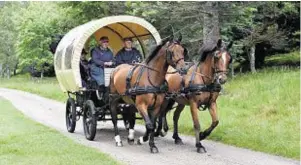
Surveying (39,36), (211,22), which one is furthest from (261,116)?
(39,36)

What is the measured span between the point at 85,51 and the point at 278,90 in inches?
250

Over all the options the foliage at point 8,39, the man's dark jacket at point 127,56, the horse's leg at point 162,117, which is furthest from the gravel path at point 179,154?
the foliage at point 8,39

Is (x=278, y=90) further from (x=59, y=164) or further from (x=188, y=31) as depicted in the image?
(x=59, y=164)

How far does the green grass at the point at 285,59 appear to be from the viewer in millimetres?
27188

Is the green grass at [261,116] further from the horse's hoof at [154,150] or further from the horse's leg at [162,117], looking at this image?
the horse's hoof at [154,150]

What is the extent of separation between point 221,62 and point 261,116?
4138mm

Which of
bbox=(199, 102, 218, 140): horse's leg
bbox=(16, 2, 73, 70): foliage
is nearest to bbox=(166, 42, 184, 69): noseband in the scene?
bbox=(199, 102, 218, 140): horse's leg

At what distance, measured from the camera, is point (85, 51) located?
13266mm

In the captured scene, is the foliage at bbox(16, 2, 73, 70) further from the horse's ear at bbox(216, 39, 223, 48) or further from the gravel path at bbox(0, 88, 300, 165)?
the horse's ear at bbox(216, 39, 223, 48)

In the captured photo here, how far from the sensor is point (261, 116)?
43.7 feet

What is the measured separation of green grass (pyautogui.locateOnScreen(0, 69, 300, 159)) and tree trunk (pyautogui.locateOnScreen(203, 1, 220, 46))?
2062mm

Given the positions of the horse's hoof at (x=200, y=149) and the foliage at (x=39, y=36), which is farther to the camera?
the foliage at (x=39, y=36)

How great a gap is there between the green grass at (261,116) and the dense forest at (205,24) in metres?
2.48

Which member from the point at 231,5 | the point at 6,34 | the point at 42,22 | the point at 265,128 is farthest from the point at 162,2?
the point at 6,34
